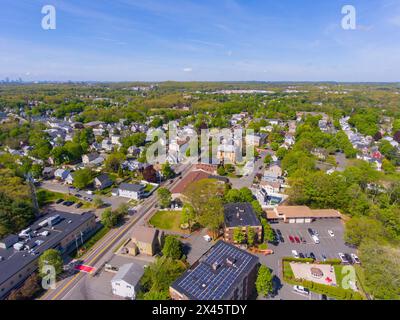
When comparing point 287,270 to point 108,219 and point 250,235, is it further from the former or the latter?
point 108,219

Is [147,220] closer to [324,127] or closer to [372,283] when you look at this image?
[372,283]

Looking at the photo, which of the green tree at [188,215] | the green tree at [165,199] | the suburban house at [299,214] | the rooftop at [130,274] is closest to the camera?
the rooftop at [130,274]

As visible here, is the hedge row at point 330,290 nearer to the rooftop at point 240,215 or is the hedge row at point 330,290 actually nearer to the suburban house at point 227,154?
the rooftop at point 240,215

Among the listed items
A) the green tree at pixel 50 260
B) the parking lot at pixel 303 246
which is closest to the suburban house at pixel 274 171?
the parking lot at pixel 303 246

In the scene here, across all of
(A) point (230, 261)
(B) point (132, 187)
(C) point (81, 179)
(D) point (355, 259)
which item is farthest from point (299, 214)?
(C) point (81, 179)

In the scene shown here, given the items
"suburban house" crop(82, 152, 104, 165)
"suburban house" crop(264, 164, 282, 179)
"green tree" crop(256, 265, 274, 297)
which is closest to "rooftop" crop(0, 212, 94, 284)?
"green tree" crop(256, 265, 274, 297)

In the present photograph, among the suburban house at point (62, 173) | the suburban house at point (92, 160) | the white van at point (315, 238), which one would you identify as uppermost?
the suburban house at point (92, 160)
